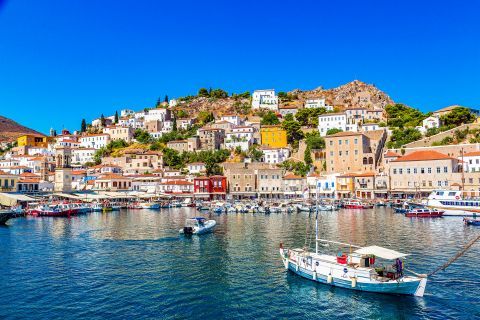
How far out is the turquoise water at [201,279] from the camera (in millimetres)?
15672

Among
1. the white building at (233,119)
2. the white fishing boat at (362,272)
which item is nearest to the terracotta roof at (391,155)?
the white building at (233,119)

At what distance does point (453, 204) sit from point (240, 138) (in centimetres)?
5235

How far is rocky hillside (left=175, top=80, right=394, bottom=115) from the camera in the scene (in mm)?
119938

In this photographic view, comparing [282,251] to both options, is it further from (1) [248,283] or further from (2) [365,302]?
(2) [365,302]

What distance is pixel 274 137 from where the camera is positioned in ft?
305

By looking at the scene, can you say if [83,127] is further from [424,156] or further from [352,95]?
[424,156]

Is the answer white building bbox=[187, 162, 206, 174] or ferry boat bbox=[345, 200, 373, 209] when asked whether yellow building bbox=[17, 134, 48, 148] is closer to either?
white building bbox=[187, 162, 206, 174]

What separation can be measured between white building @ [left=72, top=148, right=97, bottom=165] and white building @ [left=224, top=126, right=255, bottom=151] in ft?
112

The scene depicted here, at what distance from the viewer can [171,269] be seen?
72.0 feet

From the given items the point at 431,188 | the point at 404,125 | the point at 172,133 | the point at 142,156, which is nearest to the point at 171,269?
the point at 431,188

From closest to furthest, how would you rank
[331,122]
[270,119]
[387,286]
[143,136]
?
[387,286]
[331,122]
[270,119]
[143,136]

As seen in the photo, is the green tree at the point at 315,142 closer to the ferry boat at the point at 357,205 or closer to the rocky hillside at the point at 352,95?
the ferry boat at the point at 357,205

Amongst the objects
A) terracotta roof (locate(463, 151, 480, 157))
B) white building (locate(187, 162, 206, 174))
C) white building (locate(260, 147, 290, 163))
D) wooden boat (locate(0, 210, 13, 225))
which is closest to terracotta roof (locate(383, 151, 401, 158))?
terracotta roof (locate(463, 151, 480, 157))

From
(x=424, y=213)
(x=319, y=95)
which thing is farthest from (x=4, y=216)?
(x=319, y=95)
